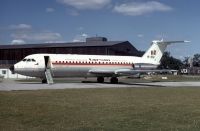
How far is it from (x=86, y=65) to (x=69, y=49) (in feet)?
225

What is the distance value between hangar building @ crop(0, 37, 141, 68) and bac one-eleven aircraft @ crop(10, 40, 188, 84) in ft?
184

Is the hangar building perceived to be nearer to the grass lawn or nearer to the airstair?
the airstair

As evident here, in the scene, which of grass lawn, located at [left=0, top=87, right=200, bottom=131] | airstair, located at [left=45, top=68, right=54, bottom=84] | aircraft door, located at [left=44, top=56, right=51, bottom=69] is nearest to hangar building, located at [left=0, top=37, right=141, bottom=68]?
aircraft door, located at [left=44, top=56, right=51, bottom=69]

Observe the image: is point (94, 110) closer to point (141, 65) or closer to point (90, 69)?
point (90, 69)

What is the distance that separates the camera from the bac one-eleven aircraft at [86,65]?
146 feet

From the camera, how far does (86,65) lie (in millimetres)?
48312

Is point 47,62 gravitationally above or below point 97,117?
above

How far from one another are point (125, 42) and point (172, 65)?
84.3 m

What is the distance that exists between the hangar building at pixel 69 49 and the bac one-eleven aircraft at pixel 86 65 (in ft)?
184

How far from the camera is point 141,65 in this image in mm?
53000

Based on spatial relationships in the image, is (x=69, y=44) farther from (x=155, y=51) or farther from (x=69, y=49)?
(x=155, y=51)

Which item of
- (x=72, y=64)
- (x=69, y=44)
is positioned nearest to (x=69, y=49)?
(x=69, y=44)

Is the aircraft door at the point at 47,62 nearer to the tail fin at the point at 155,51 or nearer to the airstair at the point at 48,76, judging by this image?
the airstair at the point at 48,76

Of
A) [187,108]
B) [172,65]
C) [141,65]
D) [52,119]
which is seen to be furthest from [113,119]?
[172,65]
